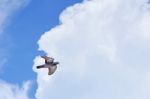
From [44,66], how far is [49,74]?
23.4 ft

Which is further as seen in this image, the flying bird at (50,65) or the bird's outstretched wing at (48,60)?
the flying bird at (50,65)

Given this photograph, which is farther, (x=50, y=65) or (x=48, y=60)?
(x=50, y=65)

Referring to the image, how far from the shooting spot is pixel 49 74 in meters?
193

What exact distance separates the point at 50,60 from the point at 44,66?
11.7 ft

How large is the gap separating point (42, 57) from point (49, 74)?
8988mm

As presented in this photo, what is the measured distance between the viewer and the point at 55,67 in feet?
629

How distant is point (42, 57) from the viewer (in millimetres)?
186125

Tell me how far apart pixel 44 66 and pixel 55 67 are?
6019mm

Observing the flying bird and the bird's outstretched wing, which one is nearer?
the bird's outstretched wing

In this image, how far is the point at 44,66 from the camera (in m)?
187

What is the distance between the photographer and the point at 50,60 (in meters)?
189

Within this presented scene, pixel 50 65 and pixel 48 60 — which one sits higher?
pixel 48 60

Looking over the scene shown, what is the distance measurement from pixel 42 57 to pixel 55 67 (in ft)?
24.4
